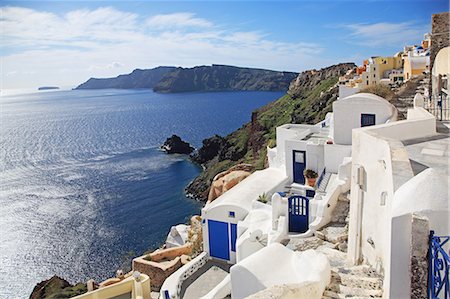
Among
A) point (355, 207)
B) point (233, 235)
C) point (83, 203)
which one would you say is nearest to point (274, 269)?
point (355, 207)

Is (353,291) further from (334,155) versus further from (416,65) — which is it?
(416,65)

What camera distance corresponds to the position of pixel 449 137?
23.7ft

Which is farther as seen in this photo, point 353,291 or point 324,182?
point 324,182

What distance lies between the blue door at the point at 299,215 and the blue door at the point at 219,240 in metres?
3.53

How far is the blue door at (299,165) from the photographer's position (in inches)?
658

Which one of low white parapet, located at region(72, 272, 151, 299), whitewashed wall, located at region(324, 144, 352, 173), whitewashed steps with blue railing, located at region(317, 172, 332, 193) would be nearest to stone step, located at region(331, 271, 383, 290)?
whitewashed steps with blue railing, located at region(317, 172, 332, 193)

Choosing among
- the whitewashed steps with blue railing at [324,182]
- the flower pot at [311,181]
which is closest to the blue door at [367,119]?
the whitewashed steps with blue railing at [324,182]

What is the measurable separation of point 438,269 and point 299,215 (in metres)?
8.59

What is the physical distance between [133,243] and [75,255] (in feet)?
14.3

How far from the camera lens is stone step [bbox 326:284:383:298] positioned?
5.29m

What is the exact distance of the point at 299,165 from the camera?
1686 centimetres

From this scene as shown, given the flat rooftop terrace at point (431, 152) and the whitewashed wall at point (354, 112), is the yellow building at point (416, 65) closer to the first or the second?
the whitewashed wall at point (354, 112)

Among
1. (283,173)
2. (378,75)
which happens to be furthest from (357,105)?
(378,75)

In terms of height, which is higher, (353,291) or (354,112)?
(354,112)
